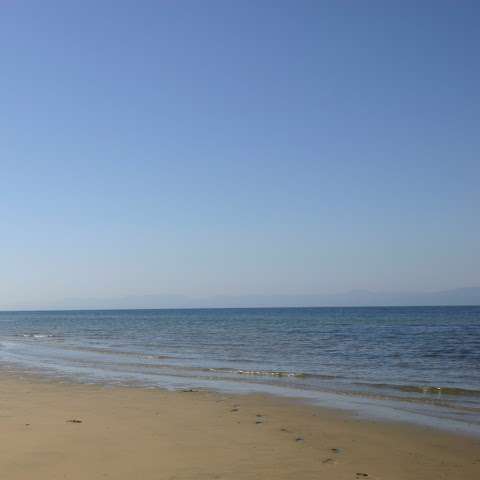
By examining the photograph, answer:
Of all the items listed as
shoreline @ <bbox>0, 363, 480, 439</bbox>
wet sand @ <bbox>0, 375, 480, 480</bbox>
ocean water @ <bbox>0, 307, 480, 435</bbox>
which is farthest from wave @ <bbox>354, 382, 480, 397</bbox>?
wet sand @ <bbox>0, 375, 480, 480</bbox>

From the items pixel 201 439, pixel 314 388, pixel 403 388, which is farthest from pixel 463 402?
pixel 201 439

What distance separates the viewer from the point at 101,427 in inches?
448

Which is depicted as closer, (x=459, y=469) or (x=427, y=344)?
(x=459, y=469)

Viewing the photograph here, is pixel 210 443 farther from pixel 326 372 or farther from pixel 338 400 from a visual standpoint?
pixel 326 372

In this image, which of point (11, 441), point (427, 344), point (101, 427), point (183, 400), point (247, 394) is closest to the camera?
point (11, 441)

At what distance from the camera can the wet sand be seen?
8383 millimetres

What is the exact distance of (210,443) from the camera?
10180 millimetres

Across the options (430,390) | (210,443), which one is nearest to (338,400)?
(430,390)

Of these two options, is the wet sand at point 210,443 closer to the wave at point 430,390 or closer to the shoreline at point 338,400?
the shoreline at point 338,400

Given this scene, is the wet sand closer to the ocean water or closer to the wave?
the ocean water

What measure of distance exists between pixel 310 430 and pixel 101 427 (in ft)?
13.8

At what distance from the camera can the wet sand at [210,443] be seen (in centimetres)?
838

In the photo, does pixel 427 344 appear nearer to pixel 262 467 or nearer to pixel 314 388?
pixel 314 388

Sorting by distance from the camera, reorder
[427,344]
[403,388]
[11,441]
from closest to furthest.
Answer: [11,441], [403,388], [427,344]
